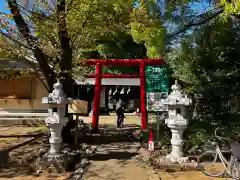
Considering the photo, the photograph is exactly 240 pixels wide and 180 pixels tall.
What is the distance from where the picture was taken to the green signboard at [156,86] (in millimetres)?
13219

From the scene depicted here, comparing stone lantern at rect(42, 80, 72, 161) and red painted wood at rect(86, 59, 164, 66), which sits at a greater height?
red painted wood at rect(86, 59, 164, 66)

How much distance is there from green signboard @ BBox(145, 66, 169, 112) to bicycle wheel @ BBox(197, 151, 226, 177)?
4.90 m

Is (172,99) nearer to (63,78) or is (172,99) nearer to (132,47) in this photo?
(63,78)

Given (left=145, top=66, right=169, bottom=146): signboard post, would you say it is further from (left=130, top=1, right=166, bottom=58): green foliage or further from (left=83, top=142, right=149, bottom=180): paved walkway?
(left=83, top=142, right=149, bottom=180): paved walkway

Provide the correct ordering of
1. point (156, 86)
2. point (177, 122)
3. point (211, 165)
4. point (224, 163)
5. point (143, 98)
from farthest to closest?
point (143, 98) → point (156, 86) → point (177, 122) → point (211, 165) → point (224, 163)

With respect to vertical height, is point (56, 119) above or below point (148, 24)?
below

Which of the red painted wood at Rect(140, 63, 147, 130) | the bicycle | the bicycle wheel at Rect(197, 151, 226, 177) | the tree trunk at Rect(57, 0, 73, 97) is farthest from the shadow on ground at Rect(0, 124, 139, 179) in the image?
the bicycle

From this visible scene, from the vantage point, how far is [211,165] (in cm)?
787

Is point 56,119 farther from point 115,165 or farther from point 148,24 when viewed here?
point 148,24

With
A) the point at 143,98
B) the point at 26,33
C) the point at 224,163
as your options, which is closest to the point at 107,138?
the point at 143,98

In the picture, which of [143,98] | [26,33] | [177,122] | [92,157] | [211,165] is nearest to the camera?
[211,165]

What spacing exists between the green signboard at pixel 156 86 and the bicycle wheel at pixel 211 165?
16.1 ft

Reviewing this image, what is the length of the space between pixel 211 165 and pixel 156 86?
21.9 ft

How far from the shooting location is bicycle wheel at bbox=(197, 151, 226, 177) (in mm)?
7371
